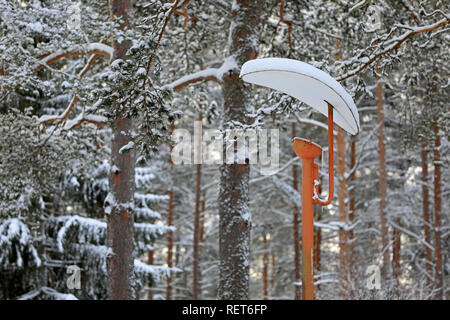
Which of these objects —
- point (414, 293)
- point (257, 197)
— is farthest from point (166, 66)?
point (257, 197)

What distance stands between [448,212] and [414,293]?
4840 millimetres

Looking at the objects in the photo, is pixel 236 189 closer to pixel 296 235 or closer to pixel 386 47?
pixel 386 47

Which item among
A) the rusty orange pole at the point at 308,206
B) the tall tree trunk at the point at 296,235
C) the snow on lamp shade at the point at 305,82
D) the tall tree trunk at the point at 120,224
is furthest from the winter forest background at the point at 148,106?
the snow on lamp shade at the point at 305,82

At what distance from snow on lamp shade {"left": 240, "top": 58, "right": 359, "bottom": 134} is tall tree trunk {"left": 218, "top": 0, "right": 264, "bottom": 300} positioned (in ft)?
8.44

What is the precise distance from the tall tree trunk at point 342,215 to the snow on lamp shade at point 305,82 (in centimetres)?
807

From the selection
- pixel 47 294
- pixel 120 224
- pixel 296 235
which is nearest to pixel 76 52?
pixel 120 224

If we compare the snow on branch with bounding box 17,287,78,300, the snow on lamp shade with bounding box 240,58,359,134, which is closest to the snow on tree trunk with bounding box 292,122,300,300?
the snow on branch with bounding box 17,287,78,300

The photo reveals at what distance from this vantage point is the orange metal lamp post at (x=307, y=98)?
3.12 m

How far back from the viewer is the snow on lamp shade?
3111 mm

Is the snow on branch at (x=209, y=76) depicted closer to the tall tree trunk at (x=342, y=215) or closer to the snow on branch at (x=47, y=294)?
the snow on branch at (x=47, y=294)

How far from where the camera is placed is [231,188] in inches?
245

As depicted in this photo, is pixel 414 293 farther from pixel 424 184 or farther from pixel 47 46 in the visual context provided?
pixel 47 46

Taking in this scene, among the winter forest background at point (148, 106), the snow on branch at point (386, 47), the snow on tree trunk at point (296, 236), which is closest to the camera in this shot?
the snow on branch at point (386, 47)

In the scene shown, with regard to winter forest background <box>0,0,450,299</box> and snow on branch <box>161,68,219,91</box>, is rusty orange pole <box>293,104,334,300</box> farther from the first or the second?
snow on branch <box>161,68,219,91</box>
